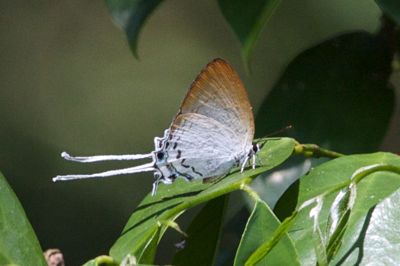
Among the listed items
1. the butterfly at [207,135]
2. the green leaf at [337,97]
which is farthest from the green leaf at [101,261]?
the green leaf at [337,97]

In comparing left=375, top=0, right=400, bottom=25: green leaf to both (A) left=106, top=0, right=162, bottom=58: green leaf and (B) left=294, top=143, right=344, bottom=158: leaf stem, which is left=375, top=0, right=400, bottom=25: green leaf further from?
(A) left=106, top=0, right=162, bottom=58: green leaf

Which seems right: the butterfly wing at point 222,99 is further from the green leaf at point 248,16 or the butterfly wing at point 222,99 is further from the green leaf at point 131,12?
the green leaf at point 131,12

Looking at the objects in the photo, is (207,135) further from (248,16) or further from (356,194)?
(356,194)

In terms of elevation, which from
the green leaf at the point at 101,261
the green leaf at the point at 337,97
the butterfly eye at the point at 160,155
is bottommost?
the green leaf at the point at 337,97

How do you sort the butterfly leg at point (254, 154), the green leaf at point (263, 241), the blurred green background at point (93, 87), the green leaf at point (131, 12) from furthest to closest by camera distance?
the blurred green background at point (93, 87), the green leaf at point (131, 12), the butterfly leg at point (254, 154), the green leaf at point (263, 241)

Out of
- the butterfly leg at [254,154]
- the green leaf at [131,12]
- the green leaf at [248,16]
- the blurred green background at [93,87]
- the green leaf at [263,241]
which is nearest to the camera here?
the green leaf at [263,241]

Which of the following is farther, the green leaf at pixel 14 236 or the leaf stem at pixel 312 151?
the leaf stem at pixel 312 151

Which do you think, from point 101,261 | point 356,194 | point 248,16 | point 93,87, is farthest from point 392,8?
point 93,87
